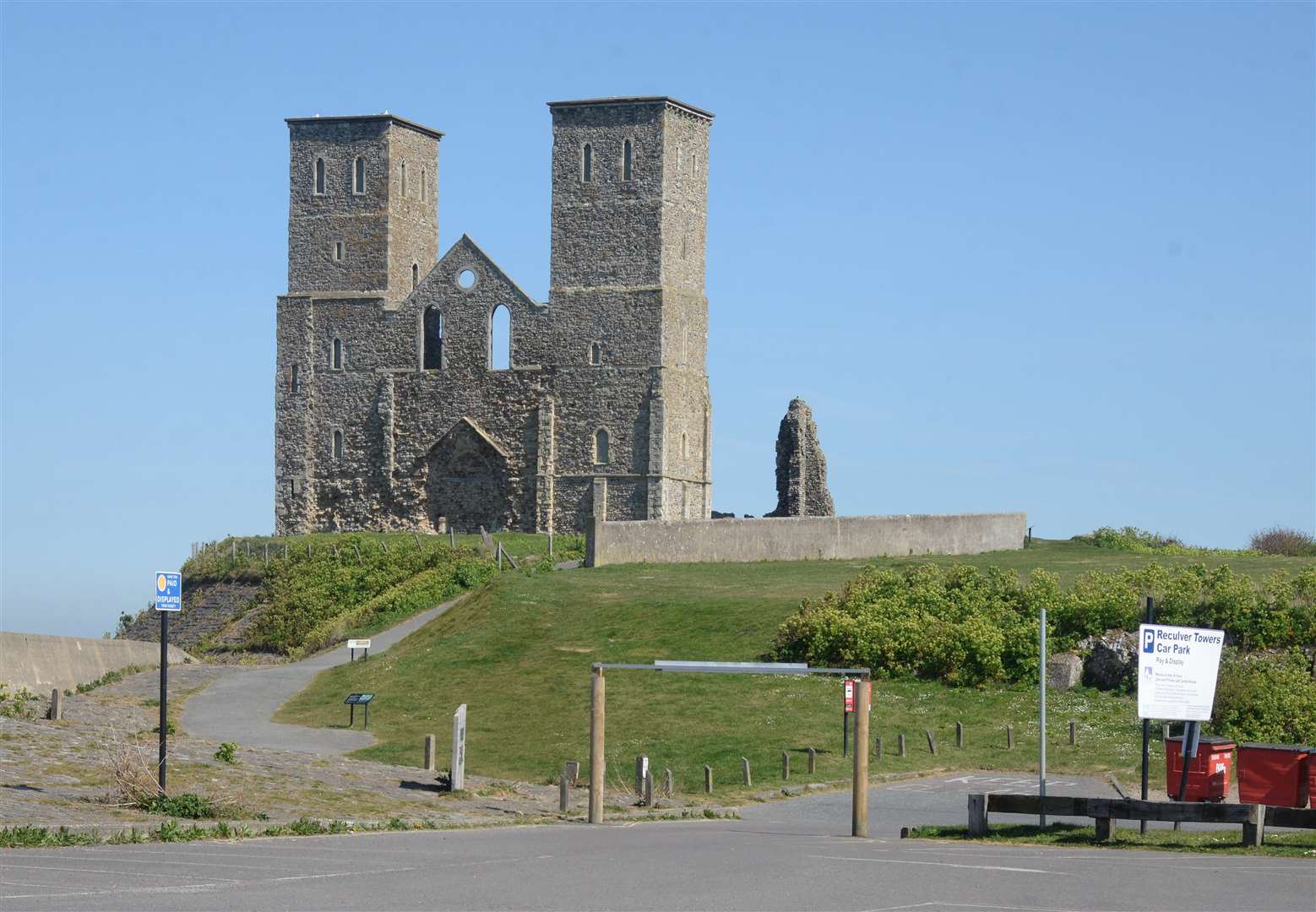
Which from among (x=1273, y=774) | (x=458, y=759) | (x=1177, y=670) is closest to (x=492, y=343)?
(x=458, y=759)

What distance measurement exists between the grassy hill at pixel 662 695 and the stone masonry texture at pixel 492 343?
18744 mm

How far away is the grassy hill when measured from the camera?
110 ft

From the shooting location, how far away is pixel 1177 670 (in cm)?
2209

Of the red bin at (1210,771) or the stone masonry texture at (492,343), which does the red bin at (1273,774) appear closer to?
the red bin at (1210,771)

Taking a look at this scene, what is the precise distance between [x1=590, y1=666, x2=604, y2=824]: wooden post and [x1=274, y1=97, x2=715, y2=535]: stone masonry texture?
4453 centimetres

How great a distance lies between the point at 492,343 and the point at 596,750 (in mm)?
50382

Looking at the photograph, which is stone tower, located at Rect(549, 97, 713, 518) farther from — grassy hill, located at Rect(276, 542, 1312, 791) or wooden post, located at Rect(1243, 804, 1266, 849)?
wooden post, located at Rect(1243, 804, 1266, 849)

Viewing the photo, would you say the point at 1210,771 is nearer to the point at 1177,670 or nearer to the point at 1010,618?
the point at 1177,670

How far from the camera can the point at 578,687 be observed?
4016 centimetres

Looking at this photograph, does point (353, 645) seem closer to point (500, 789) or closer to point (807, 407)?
point (500, 789)

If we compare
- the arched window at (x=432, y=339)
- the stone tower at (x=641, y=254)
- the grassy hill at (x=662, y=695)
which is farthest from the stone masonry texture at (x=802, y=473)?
the grassy hill at (x=662, y=695)

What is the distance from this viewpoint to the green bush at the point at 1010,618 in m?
38.1

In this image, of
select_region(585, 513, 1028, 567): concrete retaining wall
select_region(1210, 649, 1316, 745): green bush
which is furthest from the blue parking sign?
select_region(585, 513, 1028, 567): concrete retaining wall

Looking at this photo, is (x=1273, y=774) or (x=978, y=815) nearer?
(x=978, y=815)
